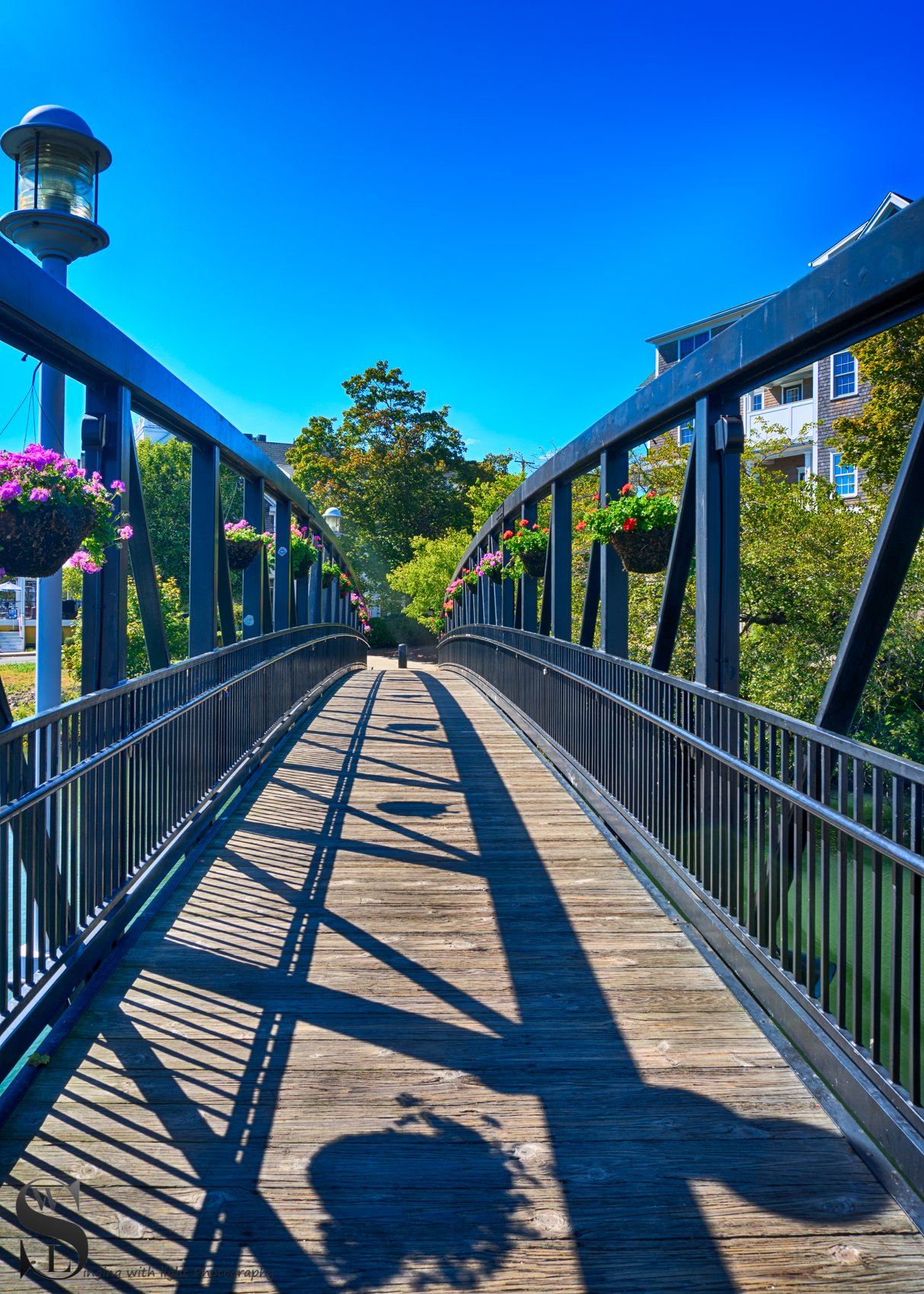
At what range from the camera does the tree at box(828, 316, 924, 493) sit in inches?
489

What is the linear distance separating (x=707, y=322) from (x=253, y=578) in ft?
90.4

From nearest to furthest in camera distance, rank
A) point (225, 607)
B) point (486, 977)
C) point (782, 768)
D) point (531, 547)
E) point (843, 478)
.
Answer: point (782, 768)
point (486, 977)
point (225, 607)
point (531, 547)
point (843, 478)

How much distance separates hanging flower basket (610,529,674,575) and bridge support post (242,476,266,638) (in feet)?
14.6

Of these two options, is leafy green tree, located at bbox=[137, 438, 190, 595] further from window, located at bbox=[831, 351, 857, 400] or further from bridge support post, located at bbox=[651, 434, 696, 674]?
bridge support post, located at bbox=[651, 434, 696, 674]

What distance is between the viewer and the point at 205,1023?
11.5 ft

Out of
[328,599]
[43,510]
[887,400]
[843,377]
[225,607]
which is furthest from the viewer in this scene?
[843,377]

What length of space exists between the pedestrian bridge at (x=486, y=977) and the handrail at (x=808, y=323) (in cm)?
2

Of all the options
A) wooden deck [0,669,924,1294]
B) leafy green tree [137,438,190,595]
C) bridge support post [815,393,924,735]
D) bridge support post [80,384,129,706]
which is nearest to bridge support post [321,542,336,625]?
bridge support post [80,384,129,706]

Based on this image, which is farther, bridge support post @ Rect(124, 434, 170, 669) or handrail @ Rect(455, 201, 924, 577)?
bridge support post @ Rect(124, 434, 170, 669)

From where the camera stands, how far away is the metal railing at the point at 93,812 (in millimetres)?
3027

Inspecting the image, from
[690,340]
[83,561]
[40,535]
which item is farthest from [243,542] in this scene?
[690,340]

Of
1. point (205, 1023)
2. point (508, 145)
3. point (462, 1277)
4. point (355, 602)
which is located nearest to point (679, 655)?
point (508, 145)

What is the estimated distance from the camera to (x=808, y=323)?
13.3ft

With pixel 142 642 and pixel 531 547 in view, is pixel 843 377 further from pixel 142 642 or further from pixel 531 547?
pixel 142 642
